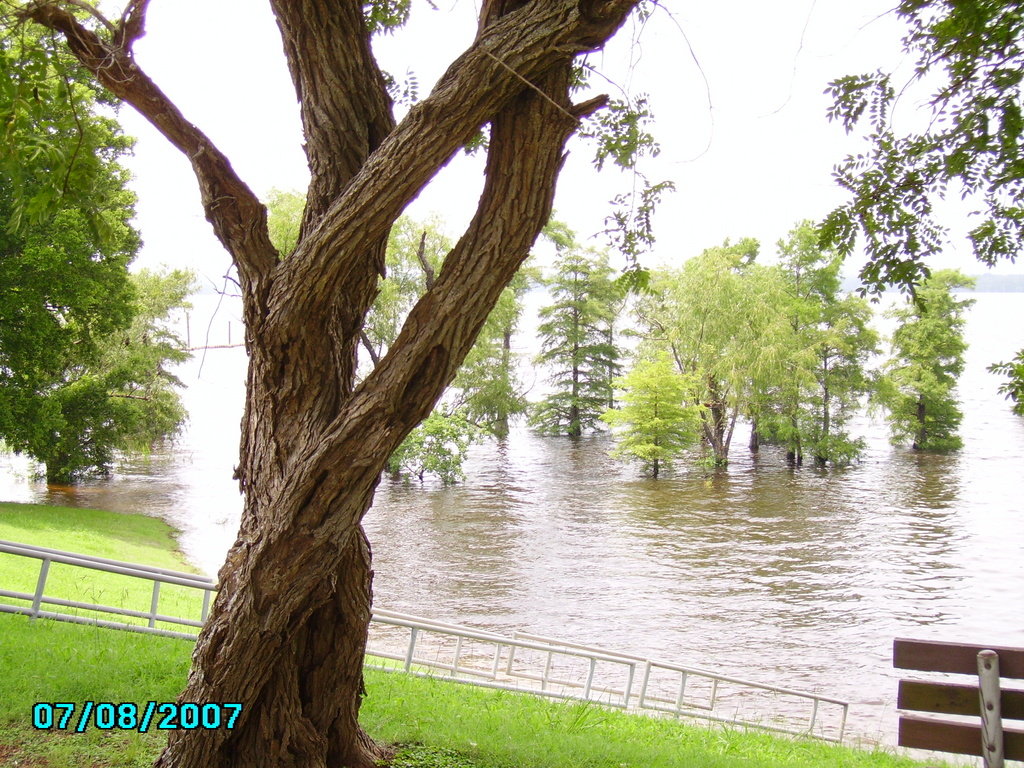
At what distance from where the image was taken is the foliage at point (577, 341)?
44812 mm

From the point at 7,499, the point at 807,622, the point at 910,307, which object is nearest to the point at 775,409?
the point at 910,307

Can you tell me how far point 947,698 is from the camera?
3.47 meters

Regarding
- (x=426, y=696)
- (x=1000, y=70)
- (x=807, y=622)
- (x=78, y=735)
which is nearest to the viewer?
(x=78, y=735)

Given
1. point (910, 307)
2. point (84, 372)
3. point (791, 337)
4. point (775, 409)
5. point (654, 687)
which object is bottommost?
point (654, 687)

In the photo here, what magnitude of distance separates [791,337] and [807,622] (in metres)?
20.5

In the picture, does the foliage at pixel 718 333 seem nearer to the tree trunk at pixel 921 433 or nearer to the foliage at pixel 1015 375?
the tree trunk at pixel 921 433

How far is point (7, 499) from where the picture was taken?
2398 centimetres

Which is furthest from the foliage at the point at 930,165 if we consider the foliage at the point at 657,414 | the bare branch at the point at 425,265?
the foliage at the point at 657,414

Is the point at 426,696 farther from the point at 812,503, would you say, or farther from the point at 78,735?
the point at 812,503

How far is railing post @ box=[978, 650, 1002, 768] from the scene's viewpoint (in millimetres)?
3223

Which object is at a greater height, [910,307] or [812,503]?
[910,307]

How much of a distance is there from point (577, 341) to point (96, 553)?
3165 cm

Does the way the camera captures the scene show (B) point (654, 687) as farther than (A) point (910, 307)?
No

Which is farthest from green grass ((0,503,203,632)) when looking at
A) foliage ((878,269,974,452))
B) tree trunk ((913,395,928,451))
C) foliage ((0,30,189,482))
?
tree trunk ((913,395,928,451))
